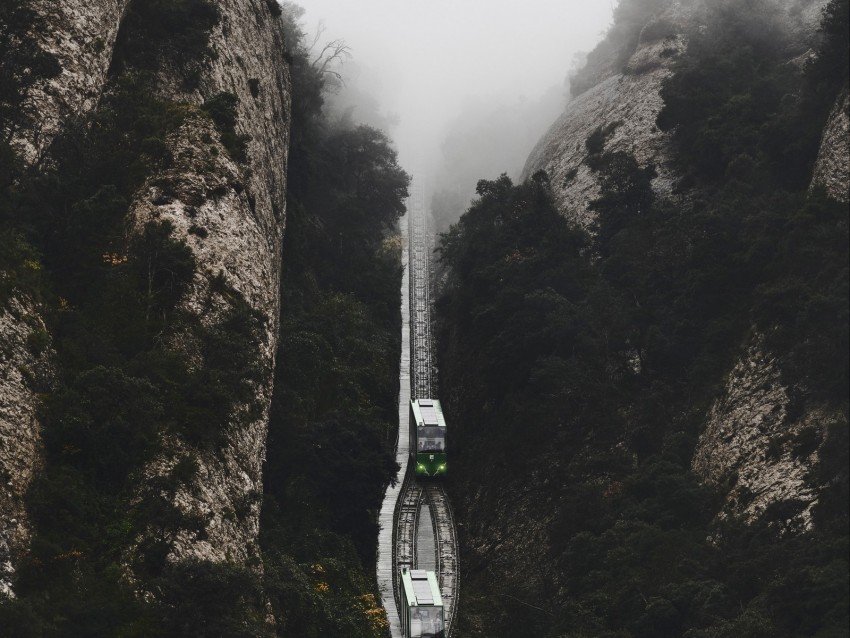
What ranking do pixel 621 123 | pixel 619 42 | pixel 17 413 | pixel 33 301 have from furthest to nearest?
pixel 619 42
pixel 621 123
pixel 33 301
pixel 17 413

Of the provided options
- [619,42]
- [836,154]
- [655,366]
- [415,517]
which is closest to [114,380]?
[415,517]

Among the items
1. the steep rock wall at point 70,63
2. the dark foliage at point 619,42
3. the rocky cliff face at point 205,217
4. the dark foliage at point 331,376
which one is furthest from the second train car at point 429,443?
the dark foliage at point 619,42

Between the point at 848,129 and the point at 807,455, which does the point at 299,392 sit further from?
the point at 848,129

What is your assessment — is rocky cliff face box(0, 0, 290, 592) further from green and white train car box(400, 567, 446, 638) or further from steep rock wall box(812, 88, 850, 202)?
steep rock wall box(812, 88, 850, 202)

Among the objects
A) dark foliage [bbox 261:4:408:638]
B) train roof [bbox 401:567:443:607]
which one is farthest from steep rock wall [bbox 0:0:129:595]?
train roof [bbox 401:567:443:607]

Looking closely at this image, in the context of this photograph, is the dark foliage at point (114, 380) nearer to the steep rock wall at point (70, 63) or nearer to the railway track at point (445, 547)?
the steep rock wall at point (70, 63)

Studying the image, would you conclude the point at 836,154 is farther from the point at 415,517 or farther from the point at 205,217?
the point at 205,217

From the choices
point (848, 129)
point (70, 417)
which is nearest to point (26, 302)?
point (70, 417)
